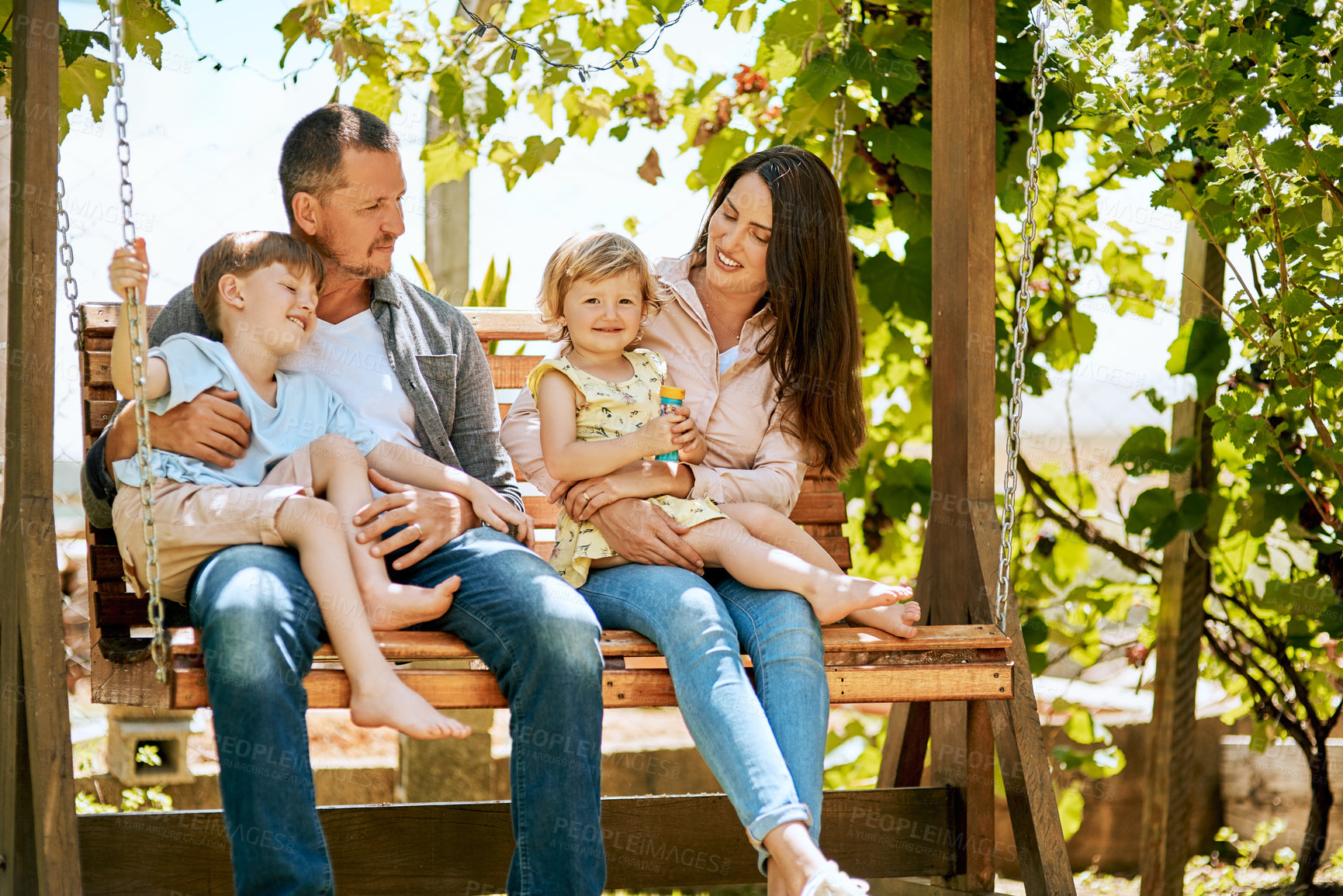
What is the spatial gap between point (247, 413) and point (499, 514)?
18.3 inches

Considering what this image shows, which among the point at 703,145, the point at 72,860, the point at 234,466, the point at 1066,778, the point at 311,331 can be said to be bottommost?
the point at 1066,778

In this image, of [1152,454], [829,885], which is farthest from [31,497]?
[1152,454]

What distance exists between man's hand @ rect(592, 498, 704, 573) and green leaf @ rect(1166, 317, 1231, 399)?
155 centimetres

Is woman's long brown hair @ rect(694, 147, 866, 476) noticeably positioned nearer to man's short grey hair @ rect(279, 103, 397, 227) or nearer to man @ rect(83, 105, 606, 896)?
man @ rect(83, 105, 606, 896)

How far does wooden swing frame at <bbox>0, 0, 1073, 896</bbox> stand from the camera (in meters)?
2.21

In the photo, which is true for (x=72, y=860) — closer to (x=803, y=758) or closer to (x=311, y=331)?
(x=311, y=331)

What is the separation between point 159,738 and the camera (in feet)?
12.5

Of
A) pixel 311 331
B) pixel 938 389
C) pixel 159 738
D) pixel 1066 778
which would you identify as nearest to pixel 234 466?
pixel 311 331

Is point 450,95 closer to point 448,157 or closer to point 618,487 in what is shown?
point 448,157

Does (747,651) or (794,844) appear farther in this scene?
(747,651)

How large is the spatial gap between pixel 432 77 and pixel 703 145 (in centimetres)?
77

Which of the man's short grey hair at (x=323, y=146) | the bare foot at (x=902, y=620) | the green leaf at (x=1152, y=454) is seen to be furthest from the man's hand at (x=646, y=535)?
the green leaf at (x=1152, y=454)

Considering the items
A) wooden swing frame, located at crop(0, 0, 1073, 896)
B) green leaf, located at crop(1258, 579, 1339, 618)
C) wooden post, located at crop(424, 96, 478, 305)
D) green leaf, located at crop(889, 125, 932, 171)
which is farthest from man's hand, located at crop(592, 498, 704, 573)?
wooden post, located at crop(424, 96, 478, 305)

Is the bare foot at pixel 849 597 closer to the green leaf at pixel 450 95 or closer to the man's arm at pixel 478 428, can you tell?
the man's arm at pixel 478 428
